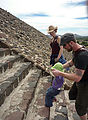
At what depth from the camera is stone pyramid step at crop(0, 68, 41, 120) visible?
101 inches

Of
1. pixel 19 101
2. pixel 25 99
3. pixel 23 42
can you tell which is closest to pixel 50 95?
pixel 25 99

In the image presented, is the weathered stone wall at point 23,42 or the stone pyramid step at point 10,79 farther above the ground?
the weathered stone wall at point 23,42

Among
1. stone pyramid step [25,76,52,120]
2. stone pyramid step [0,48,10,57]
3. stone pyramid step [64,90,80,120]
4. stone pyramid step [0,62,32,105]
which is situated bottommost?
stone pyramid step [64,90,80,120]

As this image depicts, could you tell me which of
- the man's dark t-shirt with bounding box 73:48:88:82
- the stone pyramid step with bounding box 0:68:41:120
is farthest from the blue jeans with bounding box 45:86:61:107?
the man's dark t-shirt with bounding box 73:48:88:82

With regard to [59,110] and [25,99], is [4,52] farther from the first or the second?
[59,110]

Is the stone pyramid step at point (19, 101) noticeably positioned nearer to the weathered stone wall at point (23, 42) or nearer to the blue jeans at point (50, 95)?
the blue jeans at point (50, 95)

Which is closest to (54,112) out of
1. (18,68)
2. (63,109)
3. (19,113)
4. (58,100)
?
(63,109)

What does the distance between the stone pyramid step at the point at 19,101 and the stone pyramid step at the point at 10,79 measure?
0.12m

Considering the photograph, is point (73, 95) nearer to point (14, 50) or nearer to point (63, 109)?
point (63, 109)

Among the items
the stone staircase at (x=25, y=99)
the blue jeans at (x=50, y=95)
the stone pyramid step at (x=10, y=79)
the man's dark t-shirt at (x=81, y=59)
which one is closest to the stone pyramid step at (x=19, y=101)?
the stone staircase at (x=25, y=99)

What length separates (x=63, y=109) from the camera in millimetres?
3146

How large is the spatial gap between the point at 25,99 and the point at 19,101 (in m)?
0.14

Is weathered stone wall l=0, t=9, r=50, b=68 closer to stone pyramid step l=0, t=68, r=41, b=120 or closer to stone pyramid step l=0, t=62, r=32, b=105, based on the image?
stone pyramid step l=0, t=62, r=32, b=105

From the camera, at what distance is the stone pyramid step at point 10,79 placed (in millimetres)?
2950
